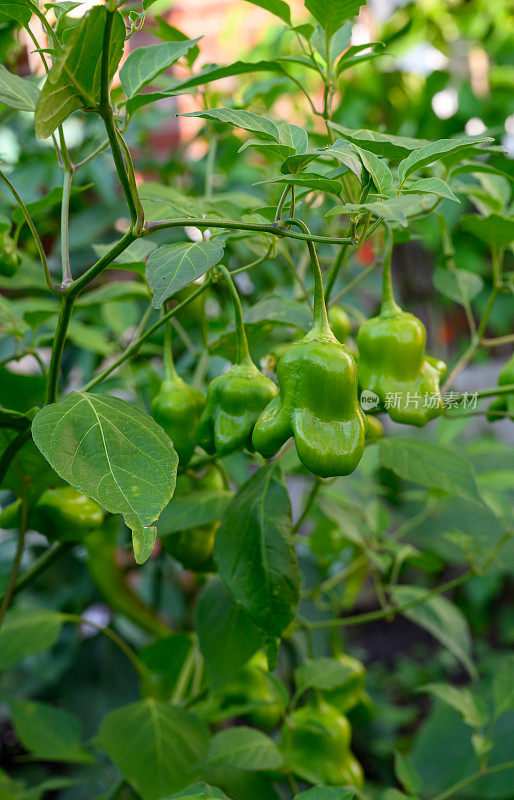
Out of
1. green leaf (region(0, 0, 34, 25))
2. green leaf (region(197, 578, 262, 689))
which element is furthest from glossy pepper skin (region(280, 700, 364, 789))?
green leaf (region(0, 0, 34, 25))

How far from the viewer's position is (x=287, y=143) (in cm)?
35

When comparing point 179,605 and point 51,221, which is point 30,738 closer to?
point 179,605

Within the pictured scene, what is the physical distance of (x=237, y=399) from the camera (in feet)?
1.34

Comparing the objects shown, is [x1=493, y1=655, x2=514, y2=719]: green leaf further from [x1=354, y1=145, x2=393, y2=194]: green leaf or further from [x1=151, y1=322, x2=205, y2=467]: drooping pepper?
[x1=354, y1=145, x2=393, y2=194]: green leaf

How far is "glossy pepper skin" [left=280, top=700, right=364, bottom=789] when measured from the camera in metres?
0.56

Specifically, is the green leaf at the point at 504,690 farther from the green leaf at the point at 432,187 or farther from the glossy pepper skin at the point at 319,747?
the green leaf at the point at 432,187

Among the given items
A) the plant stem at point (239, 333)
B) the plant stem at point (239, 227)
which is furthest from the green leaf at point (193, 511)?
the plant stem at point (239, 227)

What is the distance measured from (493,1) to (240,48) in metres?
0.71

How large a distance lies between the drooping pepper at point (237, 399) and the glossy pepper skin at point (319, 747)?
288 millimetres

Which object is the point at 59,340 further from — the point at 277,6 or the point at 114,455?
the point at 277,6

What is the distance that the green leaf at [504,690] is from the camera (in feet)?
2.06

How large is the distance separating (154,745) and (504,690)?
326 mm

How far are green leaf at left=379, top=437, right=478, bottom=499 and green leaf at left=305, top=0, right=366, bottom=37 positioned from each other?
307 millimetres

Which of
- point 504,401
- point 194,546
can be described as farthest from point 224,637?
point 504,401
